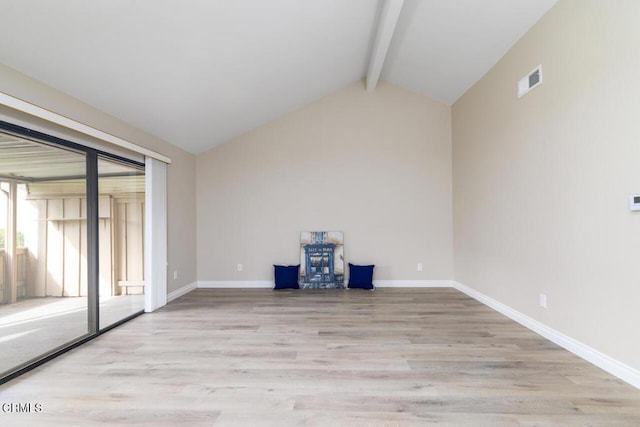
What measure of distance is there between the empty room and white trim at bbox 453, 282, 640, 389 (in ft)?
0.06

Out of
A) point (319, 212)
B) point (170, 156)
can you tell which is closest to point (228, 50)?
point (170, 156)

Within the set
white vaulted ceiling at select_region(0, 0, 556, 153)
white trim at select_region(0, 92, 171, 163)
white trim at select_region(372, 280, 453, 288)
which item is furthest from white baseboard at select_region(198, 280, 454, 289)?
white trim at select_region(0, 92, 171, 163)

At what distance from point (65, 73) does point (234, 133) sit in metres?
2.76

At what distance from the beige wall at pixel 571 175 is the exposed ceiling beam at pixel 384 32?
1.40m

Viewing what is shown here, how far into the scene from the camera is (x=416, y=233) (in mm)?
5137

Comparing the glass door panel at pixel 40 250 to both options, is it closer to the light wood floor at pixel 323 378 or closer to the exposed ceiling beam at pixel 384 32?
the light wood floor at pixel 323 378

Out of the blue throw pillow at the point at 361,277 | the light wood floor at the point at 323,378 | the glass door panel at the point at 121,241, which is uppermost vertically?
the glass door panel at the point at 121,241

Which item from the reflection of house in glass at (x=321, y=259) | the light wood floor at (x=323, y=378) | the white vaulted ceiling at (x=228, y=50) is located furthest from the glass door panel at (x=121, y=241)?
the reflection of house in glass at (x=321, y=259)

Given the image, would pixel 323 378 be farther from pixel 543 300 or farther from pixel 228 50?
pixel 228 50

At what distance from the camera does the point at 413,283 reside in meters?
5.10

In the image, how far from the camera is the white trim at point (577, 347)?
2.09 metres

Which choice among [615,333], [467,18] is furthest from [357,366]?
[467,18]

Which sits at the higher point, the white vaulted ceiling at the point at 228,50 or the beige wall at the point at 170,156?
the white vaulted ceiling at the point at 228,50

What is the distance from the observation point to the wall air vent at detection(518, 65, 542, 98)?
2943 millimetres
